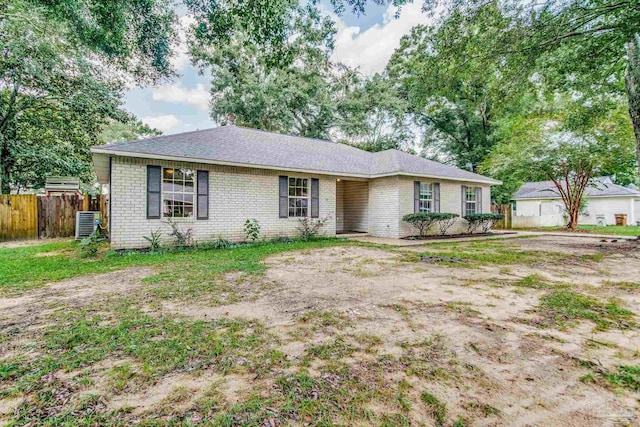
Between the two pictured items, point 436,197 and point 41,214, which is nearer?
point 41,214

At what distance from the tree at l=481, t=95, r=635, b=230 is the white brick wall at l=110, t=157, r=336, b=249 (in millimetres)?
10373

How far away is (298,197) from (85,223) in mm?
7986

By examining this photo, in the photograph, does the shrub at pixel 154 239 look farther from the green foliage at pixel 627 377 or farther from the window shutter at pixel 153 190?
the green foliage at pixel 627 377

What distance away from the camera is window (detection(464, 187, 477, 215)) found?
14008 mm

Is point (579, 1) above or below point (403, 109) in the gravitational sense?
below

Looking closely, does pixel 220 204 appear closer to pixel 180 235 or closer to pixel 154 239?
pixel 180 235

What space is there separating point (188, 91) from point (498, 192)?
75.5 feet

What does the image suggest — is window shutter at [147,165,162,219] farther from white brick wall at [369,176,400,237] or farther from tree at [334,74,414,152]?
tree at [334,74,414,152]

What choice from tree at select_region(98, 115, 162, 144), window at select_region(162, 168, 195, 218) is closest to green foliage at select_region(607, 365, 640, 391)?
window at select_region(162, 168, 195, 218)

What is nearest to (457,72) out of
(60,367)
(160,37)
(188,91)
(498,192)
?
(160,37)

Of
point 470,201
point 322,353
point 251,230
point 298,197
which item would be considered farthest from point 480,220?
point 322,353

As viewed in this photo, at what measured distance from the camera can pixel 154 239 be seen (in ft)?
26.9

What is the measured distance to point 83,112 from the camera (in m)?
13.2

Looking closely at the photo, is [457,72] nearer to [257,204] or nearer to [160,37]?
[257,204]
